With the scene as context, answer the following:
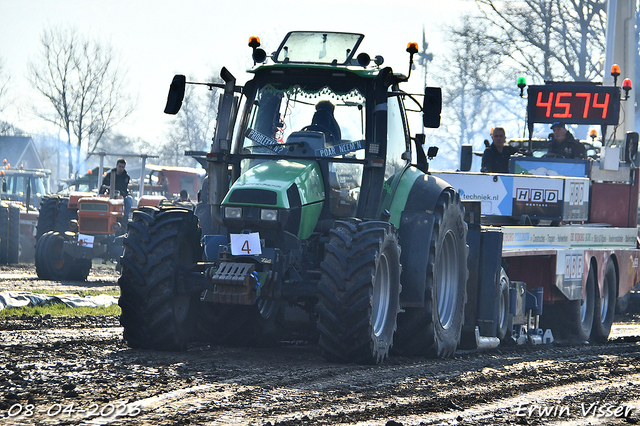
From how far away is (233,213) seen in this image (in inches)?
331

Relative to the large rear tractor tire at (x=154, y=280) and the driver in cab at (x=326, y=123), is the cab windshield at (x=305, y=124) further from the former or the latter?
the large rear tractor tire at (x=154, y=280)

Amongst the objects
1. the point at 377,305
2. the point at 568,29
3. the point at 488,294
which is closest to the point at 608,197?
the point at 488,294

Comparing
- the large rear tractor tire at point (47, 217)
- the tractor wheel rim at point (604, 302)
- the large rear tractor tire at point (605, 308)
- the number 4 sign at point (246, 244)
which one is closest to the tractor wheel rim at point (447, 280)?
the number 4 sign at point (246, 244)

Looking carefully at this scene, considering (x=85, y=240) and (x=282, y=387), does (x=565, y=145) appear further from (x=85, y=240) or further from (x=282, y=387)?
(x=282, y=387)

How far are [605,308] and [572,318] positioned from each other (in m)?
1.31

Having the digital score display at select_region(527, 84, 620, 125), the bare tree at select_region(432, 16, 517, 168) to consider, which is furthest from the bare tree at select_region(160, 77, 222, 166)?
the digital score display at select_region(527, 84, 620, 125)

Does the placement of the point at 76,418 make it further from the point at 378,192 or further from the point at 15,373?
the point at 378,192

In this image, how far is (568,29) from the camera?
39938mm

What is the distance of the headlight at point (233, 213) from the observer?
8391 mm

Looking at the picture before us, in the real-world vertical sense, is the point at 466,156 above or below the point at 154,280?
above

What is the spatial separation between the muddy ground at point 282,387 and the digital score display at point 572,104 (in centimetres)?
653

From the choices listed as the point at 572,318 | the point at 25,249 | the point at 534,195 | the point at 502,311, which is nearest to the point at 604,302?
the point at 572,318

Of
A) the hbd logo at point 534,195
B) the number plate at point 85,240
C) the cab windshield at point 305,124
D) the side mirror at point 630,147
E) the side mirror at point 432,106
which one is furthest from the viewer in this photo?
the number plate at point 85,240

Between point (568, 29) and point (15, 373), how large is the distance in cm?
3624
